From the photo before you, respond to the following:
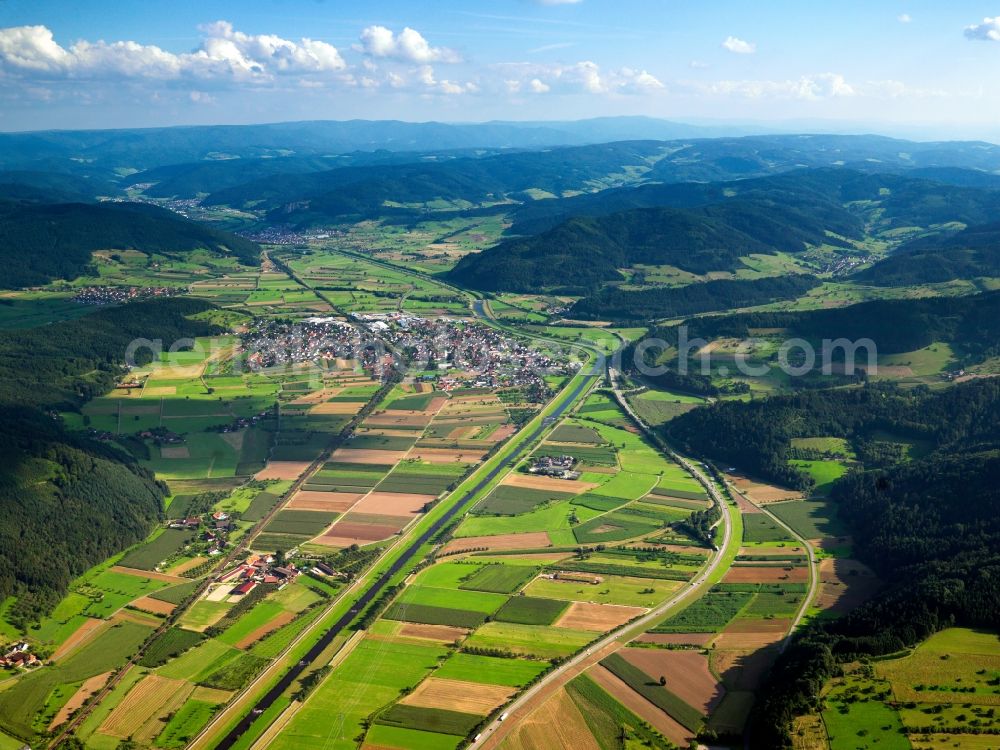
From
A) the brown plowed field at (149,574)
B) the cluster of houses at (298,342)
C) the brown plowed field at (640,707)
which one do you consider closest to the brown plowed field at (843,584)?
the brown plowed field at (640,707)

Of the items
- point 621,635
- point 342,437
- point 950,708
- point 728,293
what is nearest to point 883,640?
point 950,708

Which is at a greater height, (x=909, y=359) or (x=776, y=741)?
(x=909, y=359)

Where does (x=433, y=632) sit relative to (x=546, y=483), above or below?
below

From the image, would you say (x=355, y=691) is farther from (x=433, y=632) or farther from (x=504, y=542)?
(x=504, y=542)

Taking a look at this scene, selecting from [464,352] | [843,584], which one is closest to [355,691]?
[843,584]

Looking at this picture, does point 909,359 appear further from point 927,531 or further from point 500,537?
point 500,537

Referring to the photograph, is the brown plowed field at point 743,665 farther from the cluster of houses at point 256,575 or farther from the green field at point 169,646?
the green field at point 169,646
